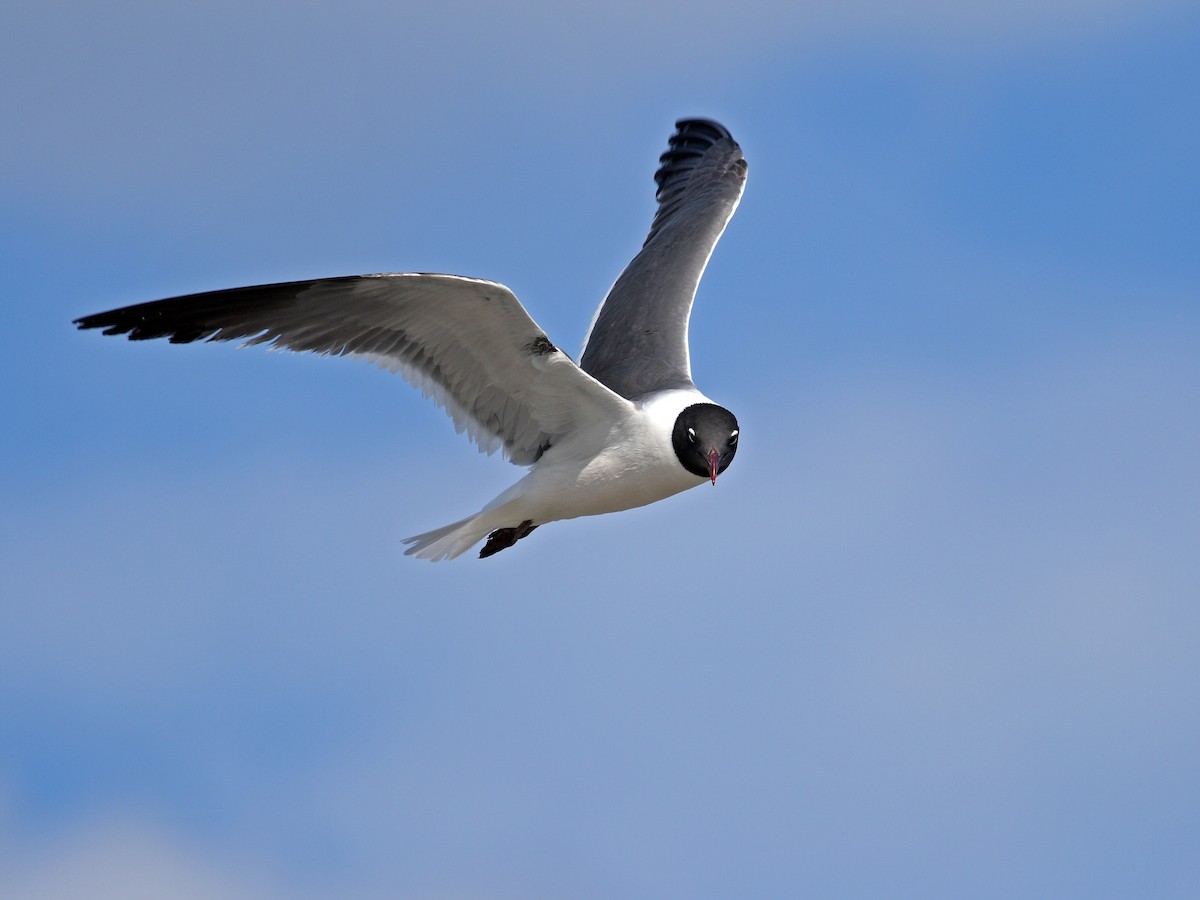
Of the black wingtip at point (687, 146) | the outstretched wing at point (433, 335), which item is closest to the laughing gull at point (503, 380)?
the outstretched wing at point (433, 335)

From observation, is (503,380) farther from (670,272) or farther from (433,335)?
(670,272)

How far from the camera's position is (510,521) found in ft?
39.9

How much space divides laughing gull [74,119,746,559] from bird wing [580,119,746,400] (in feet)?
0.14

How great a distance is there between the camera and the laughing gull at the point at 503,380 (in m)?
10.9

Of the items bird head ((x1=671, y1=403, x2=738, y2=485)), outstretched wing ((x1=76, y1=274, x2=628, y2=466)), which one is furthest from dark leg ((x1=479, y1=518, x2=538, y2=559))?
bird head ((x1=671, y1=403, x2=738, y2=485))

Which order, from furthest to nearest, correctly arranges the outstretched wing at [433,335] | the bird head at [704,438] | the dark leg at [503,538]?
the dark leg at [503,538] → the bird head at [704,438] → the outstretched wing at [433,335]

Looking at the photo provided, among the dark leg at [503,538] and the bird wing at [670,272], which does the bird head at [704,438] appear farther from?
the dark leg at [503,538]

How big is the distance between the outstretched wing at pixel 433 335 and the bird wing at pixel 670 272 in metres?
1.09

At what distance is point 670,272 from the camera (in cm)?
1438

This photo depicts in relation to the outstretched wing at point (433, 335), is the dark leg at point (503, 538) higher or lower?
lower

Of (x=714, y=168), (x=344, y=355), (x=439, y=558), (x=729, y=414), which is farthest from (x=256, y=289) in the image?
(x=714, y=168)

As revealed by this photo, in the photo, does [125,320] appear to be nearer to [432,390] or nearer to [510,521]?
[432,390]

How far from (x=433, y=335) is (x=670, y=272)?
359cm

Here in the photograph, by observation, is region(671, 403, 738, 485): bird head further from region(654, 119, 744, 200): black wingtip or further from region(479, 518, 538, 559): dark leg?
region(654, 119, 744, 200): black wingtip
